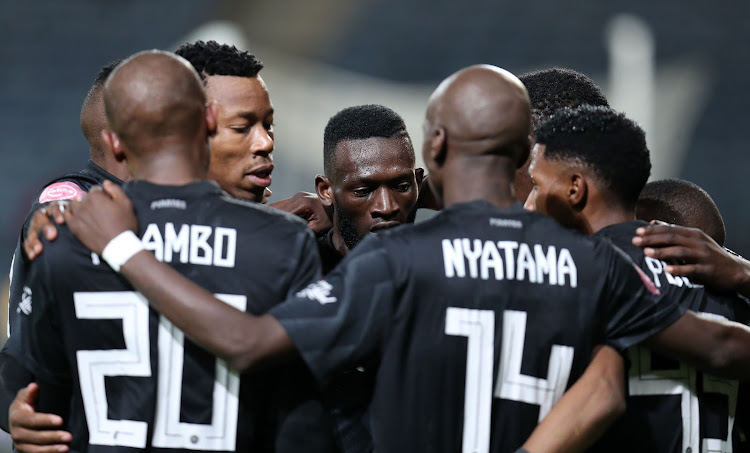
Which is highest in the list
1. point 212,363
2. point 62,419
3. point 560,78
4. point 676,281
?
point 560,78

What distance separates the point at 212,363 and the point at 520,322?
831 mm

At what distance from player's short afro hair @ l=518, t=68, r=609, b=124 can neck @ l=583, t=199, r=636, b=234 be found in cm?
106

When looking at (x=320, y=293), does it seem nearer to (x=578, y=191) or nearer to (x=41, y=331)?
(x=41, y=331)

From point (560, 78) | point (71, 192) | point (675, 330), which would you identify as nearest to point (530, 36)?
point (560, 78)

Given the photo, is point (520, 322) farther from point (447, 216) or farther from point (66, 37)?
point (66, 37)

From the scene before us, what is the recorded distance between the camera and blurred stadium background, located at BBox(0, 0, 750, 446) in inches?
416

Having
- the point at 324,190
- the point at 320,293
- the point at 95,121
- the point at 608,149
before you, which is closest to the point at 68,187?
the point at 95,121

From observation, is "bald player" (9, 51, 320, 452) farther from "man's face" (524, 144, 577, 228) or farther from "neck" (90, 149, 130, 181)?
"neck" (90, 149, 130, 181)

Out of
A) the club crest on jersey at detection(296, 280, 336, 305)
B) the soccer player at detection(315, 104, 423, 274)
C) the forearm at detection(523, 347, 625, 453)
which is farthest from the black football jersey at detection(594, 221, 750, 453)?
the soccer player at detection(315, 104, 423, 274)

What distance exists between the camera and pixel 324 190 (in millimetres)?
4297

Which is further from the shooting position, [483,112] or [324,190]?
[324,190]

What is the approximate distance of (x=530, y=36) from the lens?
1117 centimetres

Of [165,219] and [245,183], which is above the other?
[245,183]

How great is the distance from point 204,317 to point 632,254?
130 centimetres
